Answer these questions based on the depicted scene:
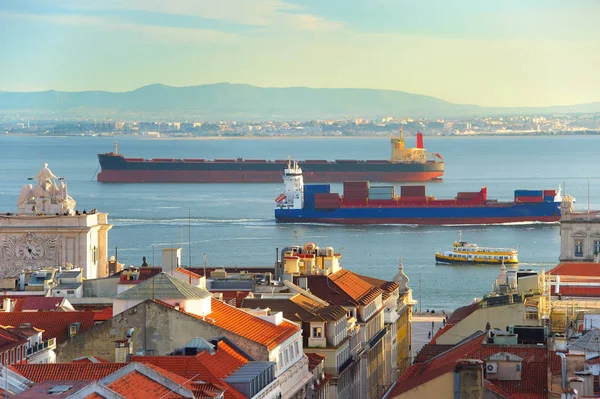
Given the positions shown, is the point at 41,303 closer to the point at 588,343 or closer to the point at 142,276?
the point at 142,276

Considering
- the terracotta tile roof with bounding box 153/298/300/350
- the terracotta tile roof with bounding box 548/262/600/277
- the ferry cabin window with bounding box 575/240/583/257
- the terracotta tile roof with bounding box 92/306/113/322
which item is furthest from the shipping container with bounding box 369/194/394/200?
the terracotta tile roof with bounding box 153/298/300/350

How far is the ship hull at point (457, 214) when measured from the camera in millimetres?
149125

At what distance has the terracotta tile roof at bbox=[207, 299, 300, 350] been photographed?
29.9 metres

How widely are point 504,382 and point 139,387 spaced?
20.8 ft

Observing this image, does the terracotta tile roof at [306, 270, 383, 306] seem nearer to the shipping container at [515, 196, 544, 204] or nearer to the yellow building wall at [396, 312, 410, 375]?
the yellow building wall at [396, 312, 410, 375]

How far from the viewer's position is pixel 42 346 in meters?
28.5

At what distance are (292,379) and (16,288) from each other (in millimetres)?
16897

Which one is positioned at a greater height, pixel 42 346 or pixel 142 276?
pixel 142 276

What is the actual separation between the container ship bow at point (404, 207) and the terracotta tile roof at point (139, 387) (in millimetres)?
126822

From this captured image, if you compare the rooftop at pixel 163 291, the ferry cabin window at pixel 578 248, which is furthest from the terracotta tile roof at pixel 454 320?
the ferry cabin window at pixel 578 248

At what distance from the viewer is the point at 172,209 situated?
163 metres

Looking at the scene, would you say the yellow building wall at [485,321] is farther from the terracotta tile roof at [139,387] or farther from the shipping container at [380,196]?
the shipping container at [380,196]

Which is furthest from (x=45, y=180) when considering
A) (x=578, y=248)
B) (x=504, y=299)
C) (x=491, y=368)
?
(x=491, y=368)

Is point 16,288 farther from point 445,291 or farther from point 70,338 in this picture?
point 445,291
